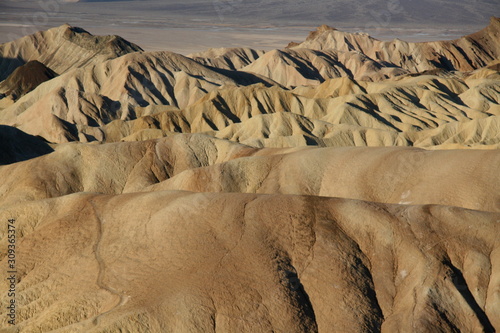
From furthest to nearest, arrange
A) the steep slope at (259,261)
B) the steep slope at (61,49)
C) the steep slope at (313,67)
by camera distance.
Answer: the steep slope at (313,67), the steep slope at (61,49), the steep slope at (259,261)

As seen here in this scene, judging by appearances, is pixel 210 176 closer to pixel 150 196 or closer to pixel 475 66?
pixel 150 196

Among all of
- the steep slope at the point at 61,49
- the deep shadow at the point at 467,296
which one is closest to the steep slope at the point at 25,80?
the steep slope at the point at 61,49

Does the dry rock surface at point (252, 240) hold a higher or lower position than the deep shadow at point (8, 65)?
higher

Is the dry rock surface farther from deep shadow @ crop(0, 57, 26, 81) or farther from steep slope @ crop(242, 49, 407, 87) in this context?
deep shadow @ crop(0, 57, 26, 81)

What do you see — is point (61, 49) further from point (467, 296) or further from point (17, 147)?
point (467, 296)

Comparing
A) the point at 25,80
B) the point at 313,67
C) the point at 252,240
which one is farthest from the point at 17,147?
the point at 313,67

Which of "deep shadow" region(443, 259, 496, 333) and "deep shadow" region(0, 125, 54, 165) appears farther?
"deep shadow" region(0, 125, 54, 165)

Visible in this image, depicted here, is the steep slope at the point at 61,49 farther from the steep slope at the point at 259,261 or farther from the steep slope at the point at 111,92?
the steep slope at the point at 259,261

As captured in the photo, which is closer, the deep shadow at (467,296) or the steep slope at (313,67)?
the deep shadow at (467,296)

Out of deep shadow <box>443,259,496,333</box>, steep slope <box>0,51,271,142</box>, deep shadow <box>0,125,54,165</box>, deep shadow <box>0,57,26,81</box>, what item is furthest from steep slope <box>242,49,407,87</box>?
Result: deep shadow <box>443,259,496,333</box>

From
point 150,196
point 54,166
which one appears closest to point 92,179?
point 54,166
